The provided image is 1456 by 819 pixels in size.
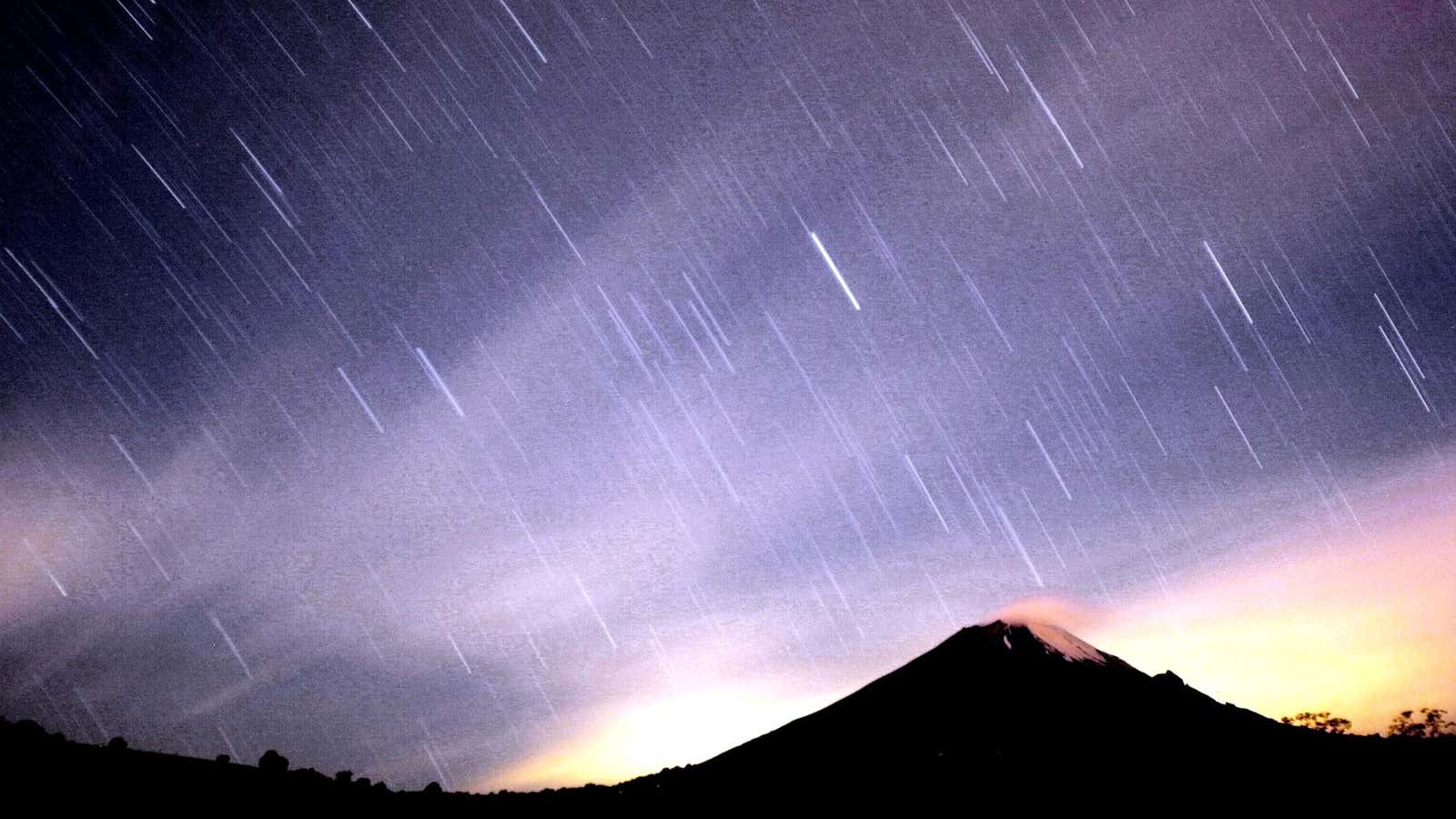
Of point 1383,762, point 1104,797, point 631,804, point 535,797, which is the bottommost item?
point 1383,762

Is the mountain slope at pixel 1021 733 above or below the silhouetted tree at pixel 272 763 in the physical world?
below

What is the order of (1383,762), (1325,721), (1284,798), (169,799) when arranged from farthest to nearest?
(1325,721)
(1383,762)
(1284,798)
(169,799)

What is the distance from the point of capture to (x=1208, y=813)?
15.7 meters

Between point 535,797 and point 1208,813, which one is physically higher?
point 535,797

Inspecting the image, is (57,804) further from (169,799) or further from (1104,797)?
(1104,797)

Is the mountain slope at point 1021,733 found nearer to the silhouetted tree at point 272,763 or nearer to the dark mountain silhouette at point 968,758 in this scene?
the dark mountain silhouette at point 968,758

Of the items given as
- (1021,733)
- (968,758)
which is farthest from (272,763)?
(1021,733)

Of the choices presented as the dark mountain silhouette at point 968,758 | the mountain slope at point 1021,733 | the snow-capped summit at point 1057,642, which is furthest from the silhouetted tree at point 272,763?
the snow-capped summit at point 1057,642

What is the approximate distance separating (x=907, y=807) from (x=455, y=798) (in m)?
11.7

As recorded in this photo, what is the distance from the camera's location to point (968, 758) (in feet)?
64.6

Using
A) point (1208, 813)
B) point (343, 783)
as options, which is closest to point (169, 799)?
point (343, 783)

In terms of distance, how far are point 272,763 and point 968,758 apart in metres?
18.6

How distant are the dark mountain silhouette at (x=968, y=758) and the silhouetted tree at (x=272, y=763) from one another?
4 cm

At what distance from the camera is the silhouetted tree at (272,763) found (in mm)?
11133
